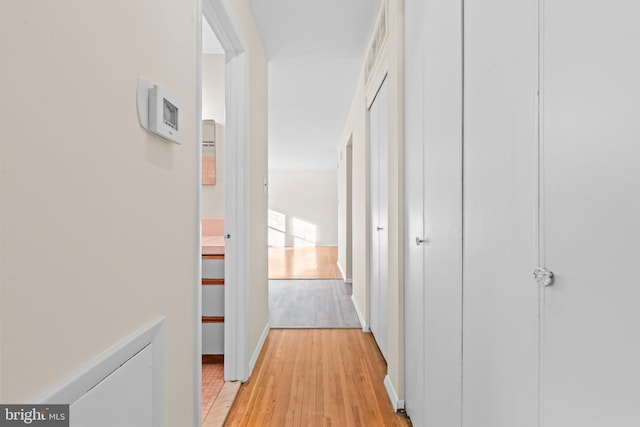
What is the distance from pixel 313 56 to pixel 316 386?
8.74 ft

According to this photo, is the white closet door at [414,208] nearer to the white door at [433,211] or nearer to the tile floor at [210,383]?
the white door at [433,211]

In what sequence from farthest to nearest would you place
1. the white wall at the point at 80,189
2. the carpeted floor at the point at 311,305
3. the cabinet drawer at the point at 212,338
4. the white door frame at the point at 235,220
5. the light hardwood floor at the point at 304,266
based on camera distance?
the light hardwood floor at the point at 304,266 → the carpeted floor at the point at 311,305 → the cabinet drawer at the point at 212,338 → the white door frame at the point at 235,220 → the white wall at the point at 80,189

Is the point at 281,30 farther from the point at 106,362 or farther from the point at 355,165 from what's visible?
the point at 106,362

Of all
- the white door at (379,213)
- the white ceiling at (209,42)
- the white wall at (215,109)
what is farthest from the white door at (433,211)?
the white wall at (215,109)

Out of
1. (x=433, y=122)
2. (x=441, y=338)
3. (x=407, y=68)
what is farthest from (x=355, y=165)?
(x=441, y=338)

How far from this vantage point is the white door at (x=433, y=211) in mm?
1223

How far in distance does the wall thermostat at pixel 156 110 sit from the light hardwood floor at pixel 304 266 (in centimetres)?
495

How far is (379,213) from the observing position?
9.18 feet

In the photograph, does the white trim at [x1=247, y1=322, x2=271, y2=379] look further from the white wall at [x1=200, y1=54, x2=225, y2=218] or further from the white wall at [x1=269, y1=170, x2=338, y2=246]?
the white wall at [x1=269, y1=170, x2=338, y2=246]

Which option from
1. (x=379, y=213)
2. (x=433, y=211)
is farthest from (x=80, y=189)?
(x=379, y=213)

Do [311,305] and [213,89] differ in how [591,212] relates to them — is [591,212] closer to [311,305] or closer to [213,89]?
[213,89]

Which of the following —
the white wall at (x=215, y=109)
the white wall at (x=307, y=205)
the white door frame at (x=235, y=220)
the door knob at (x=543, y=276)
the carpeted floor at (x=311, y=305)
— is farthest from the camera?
the white wall at (x=307, y=205)

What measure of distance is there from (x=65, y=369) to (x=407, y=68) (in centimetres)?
184

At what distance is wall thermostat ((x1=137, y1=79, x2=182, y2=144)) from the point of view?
32.9 inches
